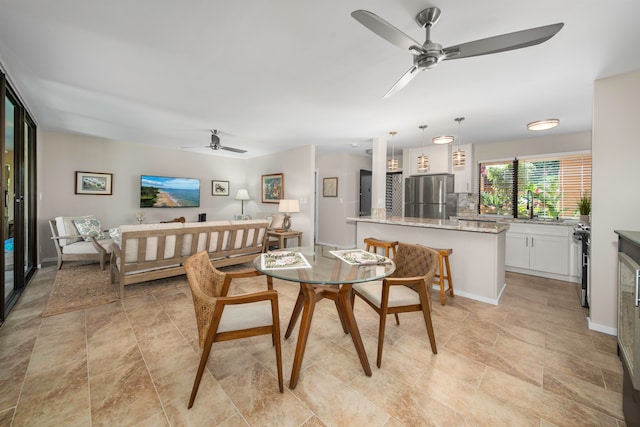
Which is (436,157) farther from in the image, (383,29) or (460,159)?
(383,29)

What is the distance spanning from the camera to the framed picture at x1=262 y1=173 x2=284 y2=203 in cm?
590

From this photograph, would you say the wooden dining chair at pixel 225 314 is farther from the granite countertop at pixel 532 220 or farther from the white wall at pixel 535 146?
the white wall at pixel 535 146

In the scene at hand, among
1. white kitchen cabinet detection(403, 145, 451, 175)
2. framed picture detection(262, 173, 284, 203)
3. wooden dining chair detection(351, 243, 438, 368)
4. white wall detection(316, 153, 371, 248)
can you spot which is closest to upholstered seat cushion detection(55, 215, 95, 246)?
framed picture detection(262, 173, 284, 203)

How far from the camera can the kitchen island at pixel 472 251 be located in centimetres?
283

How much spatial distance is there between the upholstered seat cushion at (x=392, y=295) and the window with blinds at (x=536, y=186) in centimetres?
395

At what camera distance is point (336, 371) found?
1678mm

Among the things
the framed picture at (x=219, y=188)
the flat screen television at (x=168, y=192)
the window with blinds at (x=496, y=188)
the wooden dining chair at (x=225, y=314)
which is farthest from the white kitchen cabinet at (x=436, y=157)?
the flat screen television at (x=168, y=192)

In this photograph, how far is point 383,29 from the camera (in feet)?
4.33

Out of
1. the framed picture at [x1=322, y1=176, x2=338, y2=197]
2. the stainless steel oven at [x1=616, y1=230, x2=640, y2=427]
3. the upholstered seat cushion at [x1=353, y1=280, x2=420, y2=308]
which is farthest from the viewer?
the framed picture at [x1=322, y1=176, x2=338, y2=197]

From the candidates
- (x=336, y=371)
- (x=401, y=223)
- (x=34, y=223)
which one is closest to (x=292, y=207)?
(x=401, y=223)

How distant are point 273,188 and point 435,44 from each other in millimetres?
5001

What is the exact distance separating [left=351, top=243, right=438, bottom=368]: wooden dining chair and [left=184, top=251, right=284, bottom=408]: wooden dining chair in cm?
74

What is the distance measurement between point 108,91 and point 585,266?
5710 mm

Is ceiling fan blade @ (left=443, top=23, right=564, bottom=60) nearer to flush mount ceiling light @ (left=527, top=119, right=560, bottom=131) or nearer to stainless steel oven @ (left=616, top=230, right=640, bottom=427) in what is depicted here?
stainless steel oven @ (left=616, top=230, right=640, bottom=427)
